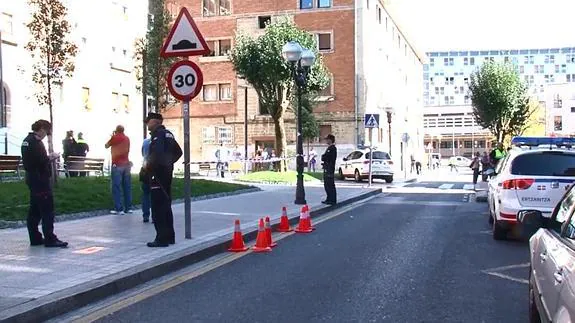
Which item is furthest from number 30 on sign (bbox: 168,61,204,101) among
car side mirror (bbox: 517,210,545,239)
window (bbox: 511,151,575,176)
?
car side mirror (bbox: 517,210,545,239)

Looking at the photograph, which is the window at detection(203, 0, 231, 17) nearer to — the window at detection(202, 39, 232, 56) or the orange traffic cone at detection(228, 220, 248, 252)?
the window at detection(202, 39, 232, 56)

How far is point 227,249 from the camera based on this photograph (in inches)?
386

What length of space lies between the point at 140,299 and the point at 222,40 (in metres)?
44.0

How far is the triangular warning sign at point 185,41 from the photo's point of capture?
988cm

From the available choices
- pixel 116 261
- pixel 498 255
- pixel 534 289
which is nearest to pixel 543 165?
pixel 498 255

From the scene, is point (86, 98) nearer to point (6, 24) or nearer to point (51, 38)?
point (6, 24)

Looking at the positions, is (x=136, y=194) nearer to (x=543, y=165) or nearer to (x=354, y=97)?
(x=543, y=165)

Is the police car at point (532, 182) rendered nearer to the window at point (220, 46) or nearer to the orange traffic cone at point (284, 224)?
the orange traffic cone at point (284, 224)

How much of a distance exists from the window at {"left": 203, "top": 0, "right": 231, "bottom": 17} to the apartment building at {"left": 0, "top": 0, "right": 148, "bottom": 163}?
10591 millimetres

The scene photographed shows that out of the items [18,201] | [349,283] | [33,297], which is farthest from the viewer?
[18,201]

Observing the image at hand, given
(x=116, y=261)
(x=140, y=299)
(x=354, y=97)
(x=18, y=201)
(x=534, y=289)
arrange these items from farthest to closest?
(x=354, y=97), (x=18, y=201), (x=116, y=261), (x=140, y=299), (x=534, y=289)

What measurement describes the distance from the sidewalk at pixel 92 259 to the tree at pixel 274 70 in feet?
61.1

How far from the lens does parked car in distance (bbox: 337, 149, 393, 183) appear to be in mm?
31516

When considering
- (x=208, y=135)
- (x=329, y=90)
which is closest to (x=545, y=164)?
(x=329, y=90)
